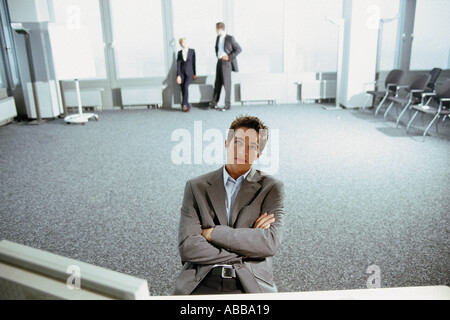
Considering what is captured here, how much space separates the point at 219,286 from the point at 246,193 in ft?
1.33

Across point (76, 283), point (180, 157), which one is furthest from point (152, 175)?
point (76, 283)

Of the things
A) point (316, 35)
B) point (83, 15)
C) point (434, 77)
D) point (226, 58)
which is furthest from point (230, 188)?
point (83, 15)

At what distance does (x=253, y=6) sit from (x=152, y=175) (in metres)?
5.94

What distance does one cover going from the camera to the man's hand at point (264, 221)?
5.33 feet

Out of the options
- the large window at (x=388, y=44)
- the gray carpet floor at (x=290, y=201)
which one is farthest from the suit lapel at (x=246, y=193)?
the large window at (x=388, y=44)

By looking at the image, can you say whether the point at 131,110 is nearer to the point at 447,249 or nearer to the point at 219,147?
the point at 219,147

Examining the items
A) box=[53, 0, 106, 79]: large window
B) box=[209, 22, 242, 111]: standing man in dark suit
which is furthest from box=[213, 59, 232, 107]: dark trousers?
box=[53, 0, 106, 79]: large window

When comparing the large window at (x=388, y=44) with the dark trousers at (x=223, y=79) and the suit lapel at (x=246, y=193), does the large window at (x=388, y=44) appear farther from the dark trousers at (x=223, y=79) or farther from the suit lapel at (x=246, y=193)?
the suit lapel at (x=246, y=193)

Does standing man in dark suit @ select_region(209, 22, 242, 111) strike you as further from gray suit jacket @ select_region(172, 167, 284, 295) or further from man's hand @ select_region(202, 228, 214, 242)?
man's hand @ select_region(202, 228, 214, 242)

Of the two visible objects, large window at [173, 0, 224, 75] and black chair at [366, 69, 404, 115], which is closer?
black chair at [366, 69, 404, 115]

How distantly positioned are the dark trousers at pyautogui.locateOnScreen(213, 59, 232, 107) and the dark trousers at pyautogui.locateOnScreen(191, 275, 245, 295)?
23.4 ft

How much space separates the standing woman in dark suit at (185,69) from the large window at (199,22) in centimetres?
60

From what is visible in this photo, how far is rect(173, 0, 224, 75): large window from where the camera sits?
8.62m

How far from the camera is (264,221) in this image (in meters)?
1.63
